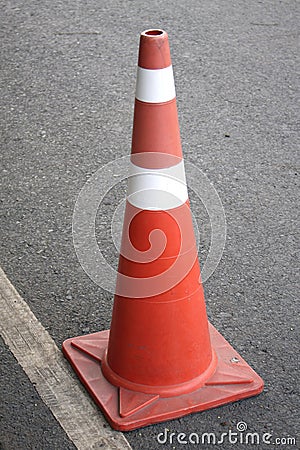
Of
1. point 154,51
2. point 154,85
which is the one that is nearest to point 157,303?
point 154,85

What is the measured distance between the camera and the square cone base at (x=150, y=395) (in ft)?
10.5

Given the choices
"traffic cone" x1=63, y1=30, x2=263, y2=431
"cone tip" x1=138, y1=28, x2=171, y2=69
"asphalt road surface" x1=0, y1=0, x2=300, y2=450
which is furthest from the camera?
"asphalt road surface" x1=0, y1=0, x2=300, y2=450

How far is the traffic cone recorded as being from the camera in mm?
3117

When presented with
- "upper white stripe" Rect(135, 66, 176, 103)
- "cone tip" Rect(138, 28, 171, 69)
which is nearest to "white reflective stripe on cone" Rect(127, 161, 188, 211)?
"upper white stripe" Rect(135, 66, 176, 103)

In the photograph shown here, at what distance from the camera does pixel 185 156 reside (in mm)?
5305

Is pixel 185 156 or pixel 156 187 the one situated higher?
pixel 156 187

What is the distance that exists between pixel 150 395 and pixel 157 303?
359 mm

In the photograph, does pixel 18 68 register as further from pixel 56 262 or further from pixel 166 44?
pixel 166 44

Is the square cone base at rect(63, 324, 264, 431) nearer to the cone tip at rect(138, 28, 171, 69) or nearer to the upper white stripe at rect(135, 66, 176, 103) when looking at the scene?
the upper white stripe at rect(135, 66, 176, 103)

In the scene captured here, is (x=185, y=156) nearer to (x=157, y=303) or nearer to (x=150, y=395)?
(x=157, y=303)

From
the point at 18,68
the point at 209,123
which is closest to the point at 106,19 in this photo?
the point at 18,68

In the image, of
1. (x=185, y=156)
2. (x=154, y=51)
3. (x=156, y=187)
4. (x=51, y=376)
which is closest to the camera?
(x=154, y=51)

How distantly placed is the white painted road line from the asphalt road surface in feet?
0.11

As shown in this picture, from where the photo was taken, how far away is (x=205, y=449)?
10.2ft
